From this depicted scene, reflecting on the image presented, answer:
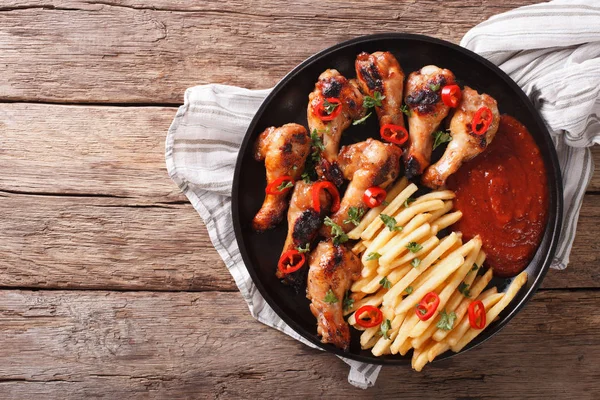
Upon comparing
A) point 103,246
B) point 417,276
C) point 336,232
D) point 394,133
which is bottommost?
point 103,246

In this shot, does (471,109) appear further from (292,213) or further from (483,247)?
(292,213)

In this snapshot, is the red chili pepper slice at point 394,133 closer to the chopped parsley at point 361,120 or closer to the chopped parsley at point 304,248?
the chopped parsley at point 361,120

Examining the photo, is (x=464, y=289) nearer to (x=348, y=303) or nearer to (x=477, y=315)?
(x=477, y=315)

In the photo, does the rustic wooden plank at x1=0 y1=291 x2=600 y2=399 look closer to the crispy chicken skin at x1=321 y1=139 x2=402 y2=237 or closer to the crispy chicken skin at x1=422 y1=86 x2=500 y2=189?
the crispy chicken skin at x1=321 y1=139 x2=402 y2=237

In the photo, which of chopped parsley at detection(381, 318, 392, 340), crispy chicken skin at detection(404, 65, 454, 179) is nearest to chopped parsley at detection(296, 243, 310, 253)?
chopped parsley at detection(381, 318, 392, 340)

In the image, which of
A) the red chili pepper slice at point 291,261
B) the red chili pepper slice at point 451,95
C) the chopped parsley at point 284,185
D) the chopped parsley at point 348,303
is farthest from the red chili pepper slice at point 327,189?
the red chili pepper slice at point 451,95

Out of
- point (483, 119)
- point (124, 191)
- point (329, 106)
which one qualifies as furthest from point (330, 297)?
point (124, 191)
